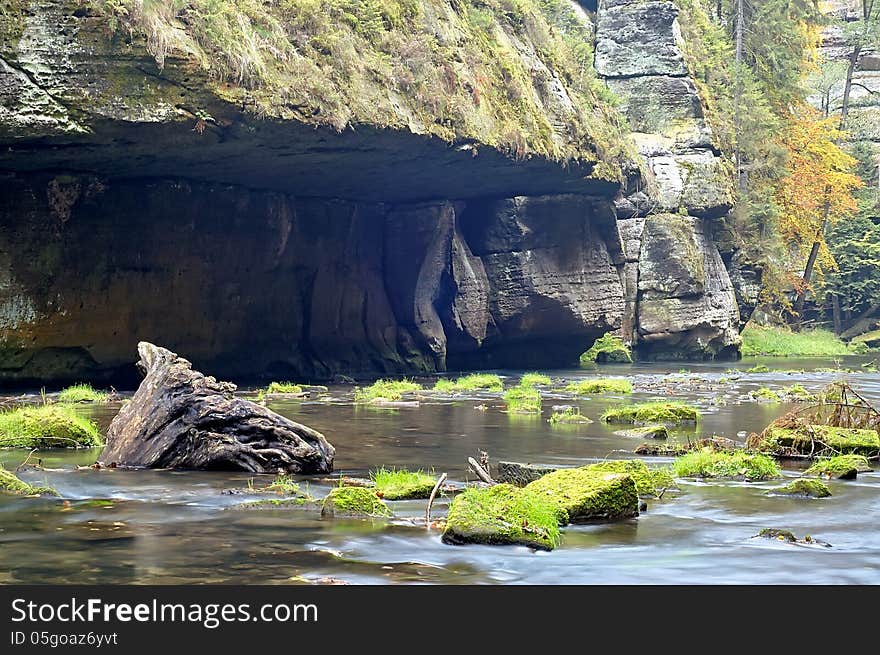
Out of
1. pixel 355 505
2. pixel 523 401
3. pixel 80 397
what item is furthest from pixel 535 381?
pixel 355 505

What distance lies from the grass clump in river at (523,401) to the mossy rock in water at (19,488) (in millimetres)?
10590

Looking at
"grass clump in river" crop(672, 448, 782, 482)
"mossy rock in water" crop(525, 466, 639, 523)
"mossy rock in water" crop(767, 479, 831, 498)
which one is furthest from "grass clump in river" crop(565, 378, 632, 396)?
"mossy rock in water" crop(525, 466, 639, 523)

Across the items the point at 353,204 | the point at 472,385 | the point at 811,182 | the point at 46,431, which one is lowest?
the point at 472,385

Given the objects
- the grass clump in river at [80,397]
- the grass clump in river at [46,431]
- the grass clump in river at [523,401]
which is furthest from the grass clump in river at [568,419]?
the grass clump in river at [80,397]

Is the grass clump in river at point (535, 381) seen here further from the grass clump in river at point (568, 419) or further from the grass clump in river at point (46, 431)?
the grass clump in river at point (46, 431)

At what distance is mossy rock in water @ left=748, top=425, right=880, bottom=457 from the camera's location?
1327 cm

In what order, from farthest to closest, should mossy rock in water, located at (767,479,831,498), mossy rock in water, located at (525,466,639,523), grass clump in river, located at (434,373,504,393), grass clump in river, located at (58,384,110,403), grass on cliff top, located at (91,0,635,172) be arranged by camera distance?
grass clump in river, located at (434,373,504,393) < grass on cliff top, located at (91,0,635,172) < grass clump in river, located at (58,384,110,403) < mossy rock in water, located at (767,479,831,498) < mossy rock in water, located at (525,466,639,523)

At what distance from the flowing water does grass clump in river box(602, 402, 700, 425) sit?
424 cm

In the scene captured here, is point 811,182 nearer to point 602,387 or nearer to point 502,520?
point 602,387

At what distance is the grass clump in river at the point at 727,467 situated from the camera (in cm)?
1148

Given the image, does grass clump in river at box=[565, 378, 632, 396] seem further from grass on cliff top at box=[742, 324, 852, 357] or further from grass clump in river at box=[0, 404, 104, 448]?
grass on cliff top at box=[742, 324, 852, 357]

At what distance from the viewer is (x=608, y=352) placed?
39.6 meters

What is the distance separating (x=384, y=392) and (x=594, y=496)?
13848mm
